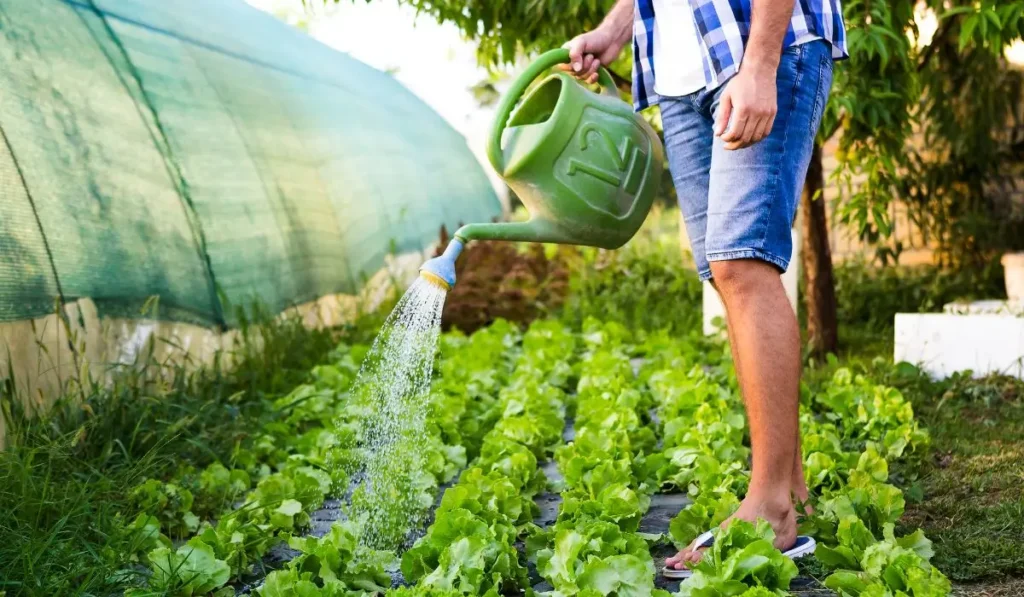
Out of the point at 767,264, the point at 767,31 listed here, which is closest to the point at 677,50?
the point at 767,31

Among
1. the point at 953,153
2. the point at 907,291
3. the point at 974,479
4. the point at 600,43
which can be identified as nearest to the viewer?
the point at 600,43

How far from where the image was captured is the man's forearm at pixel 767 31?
1838 millimetres

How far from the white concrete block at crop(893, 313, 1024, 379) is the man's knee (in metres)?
2.04

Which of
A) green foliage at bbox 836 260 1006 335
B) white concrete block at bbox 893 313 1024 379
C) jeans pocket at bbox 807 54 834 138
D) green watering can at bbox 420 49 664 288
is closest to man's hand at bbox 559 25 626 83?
green watering can at bbox 420 49 664 288

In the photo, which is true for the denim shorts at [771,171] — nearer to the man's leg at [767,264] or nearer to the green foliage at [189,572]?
the man's leg at [767,264]

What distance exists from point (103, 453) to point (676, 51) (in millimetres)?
1642

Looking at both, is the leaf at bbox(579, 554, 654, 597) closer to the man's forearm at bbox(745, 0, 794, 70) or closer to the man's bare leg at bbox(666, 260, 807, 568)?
the man's bare leg at bbox(666, 260, 807, 568)

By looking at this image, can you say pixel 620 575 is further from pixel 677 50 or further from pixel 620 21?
pixel 620 21

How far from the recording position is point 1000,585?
6.10 ft

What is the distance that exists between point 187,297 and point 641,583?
98.4 inches

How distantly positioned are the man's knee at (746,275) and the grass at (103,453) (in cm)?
121

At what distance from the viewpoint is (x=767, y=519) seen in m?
1.94

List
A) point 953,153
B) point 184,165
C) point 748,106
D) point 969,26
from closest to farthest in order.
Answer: point 748,106 → point 969,26 → point 184,165 → point 953,153

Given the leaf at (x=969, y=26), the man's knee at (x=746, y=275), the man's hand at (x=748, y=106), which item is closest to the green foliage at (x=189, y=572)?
the man's knee at (x=746, y=275)
